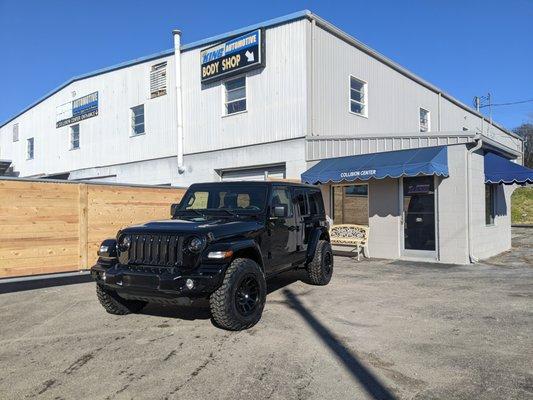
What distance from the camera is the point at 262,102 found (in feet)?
52.7

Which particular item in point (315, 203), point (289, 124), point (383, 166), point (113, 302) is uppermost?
point (289, 124)

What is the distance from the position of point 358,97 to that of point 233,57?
5022 mm

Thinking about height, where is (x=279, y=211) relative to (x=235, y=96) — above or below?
below

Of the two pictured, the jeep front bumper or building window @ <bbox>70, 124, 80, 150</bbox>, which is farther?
building window @ <bbox>70, 124, 80, 150</bbox>

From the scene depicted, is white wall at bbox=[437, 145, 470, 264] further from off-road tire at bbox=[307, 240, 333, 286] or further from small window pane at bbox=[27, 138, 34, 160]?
small window pane at bbox=[27, 138, 34, 160]

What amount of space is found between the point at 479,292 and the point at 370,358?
433 cm

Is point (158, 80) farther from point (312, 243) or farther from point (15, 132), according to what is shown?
point (15, 132)

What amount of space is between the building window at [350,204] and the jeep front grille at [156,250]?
8529mm

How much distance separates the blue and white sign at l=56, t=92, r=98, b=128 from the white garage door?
10.8 metres

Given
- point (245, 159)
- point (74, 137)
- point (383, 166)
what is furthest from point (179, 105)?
point (74, 137)

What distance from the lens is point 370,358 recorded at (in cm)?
486

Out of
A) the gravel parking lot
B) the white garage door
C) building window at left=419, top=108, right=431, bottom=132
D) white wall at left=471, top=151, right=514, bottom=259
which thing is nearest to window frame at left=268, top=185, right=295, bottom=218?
the gravel parking lot

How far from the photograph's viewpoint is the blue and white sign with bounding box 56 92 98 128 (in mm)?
24469

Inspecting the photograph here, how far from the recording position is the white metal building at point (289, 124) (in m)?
12.2
